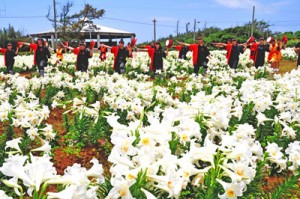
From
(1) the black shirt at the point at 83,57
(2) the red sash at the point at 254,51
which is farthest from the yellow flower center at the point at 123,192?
(2) the red sash at the point at 254,51

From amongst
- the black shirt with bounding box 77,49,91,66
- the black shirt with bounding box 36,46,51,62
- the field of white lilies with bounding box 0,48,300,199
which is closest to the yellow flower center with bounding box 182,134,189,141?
the field of white lilies with bounding box 0,48,300,199

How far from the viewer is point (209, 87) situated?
9.07m

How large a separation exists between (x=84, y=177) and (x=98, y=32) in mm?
42404

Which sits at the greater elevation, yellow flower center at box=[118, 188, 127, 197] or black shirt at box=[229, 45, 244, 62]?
black shirt at box=[229, 45, 244, 62]

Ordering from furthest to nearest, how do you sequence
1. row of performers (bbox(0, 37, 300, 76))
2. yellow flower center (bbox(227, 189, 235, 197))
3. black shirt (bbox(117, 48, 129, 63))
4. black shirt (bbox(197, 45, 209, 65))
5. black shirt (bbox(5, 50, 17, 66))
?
black shirt (bbox(117, 48, 129, 63)), black shirt (bbox(5, 50, 17, 66)), row of performers (bbox(0, 37, 300, 76)), black shirt (bbox(197, 45, 209, 65)), yellow flower center (bbox(227, 189, 235, 197))

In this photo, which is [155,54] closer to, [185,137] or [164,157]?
[185,137]

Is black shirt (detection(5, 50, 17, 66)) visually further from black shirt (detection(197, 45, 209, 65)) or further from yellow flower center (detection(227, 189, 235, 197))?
yellow flower center (detection(227, 189, 235, 197))

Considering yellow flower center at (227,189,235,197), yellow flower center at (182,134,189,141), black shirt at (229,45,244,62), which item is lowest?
yellow flower center at (227,189,235,197)

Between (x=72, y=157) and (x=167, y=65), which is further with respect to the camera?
(x=167, y=65)

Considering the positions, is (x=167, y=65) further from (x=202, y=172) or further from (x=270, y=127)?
(x=202, y=172)

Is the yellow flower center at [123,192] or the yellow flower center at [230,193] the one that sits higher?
the yellow flower center at [123,192]

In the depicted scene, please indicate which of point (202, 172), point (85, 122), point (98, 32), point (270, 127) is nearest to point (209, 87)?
point (270, 127)

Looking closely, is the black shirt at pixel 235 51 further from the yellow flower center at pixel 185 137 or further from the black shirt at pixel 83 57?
the yellow flower center at pixel 185 137

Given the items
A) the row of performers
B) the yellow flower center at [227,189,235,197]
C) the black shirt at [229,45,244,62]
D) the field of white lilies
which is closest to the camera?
the field of white lilies
